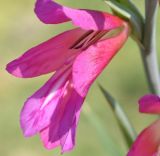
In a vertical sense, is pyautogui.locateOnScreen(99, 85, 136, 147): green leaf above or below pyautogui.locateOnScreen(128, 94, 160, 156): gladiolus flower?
below

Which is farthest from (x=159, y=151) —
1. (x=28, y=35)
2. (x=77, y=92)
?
(x=28, y=35)

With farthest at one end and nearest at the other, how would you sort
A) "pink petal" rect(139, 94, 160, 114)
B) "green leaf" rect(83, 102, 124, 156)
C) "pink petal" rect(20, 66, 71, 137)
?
"green leaf" rect(83, 102, 124, 156) → "pink petal" rect(20, 66, 71, 137) → "pink petal" rect(139, 94, 160, 114)

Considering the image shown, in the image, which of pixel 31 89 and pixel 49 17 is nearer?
Result: pixel 49 17

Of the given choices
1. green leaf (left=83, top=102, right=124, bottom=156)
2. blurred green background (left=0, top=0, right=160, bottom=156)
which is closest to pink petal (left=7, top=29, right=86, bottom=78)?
green leaf (left=83, top=102, right=124, bottom=156)

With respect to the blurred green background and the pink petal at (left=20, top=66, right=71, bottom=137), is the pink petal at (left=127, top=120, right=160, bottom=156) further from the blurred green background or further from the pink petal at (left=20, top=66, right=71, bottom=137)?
the blurred green background

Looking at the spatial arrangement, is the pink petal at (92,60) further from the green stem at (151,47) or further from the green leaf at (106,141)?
the green leaf at (106,141)

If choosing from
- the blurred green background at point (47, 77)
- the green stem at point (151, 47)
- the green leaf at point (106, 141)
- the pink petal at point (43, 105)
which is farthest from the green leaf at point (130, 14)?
the blurred green background at point (47, 77)

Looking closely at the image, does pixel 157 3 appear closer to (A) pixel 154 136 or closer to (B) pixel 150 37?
(B) pixel 150 37

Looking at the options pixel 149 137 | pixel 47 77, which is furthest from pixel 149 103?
pixel 47 77
